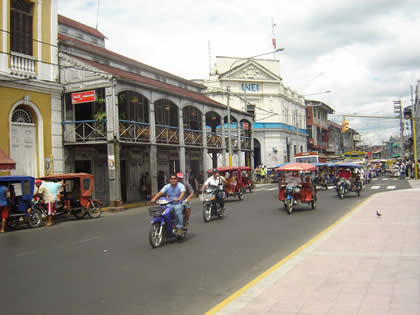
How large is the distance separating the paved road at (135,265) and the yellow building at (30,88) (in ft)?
23.1

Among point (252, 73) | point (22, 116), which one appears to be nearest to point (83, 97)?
point (22, 116)

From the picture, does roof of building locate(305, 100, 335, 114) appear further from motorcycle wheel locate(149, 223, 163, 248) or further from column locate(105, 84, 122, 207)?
motorcycle wheel locate(149, 223, 163, 248)

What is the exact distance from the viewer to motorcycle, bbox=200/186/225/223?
13584 millimetres

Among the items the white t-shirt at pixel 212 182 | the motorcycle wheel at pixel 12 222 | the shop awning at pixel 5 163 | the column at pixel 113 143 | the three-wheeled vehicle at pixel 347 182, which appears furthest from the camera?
the three-wheeled vehicle at pixel 347 182

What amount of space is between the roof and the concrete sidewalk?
2234 centimetres

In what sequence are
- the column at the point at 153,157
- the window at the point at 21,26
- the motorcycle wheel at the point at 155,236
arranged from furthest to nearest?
the column at the point at 153,157
the window at the point at 21,26
the motorcycle wheel at the point at 155,236

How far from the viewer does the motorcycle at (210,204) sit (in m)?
13.6

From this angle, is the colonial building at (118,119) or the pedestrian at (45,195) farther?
the colonial building at (118,119)

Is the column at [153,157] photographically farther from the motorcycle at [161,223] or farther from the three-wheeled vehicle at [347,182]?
the motorcycle at [161,223]

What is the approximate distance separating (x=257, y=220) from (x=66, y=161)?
12.0 meters

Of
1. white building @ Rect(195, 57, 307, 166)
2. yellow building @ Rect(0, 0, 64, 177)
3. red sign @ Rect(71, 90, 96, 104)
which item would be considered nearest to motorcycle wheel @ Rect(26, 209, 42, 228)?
yellow building @ Rect(0, 0, 64, 177)

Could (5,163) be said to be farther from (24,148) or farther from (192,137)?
(192,137)

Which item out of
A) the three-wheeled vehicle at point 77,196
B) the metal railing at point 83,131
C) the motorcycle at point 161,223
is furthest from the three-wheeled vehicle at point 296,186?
the metal railing at point 83,131

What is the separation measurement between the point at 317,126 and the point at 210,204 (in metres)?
58.7
